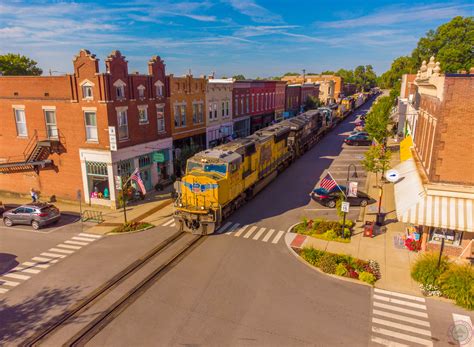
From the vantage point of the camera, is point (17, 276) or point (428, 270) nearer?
point (428, 270)

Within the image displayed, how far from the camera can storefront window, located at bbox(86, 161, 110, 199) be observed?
28781 mm

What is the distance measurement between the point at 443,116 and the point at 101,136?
25138 millimetres

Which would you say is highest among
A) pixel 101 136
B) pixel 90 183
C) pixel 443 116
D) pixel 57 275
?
pixel 443 116

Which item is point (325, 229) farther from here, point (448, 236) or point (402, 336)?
point (402, 336)

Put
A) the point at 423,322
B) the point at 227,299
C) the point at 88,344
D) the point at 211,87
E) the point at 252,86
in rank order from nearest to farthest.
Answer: the point at 88,344, the point at 423,322, the point at 227,299, the point at 211,87, the point at 252,86

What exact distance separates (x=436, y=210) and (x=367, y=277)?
525cm

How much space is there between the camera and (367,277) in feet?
55.3

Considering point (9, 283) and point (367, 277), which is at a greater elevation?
point (367, 277)

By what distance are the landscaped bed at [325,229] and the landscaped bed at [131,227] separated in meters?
11.2

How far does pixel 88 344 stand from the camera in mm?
12828

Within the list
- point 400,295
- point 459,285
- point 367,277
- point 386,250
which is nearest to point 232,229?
point 367,277

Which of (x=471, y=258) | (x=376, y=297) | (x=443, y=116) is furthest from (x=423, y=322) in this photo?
(x=443, y=116)

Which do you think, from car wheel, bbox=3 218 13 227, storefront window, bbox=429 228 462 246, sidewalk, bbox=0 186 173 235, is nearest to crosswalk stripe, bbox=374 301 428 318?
storefront window, bbox=429 228 462 246

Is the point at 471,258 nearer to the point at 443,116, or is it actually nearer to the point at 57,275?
the point at 443,116
